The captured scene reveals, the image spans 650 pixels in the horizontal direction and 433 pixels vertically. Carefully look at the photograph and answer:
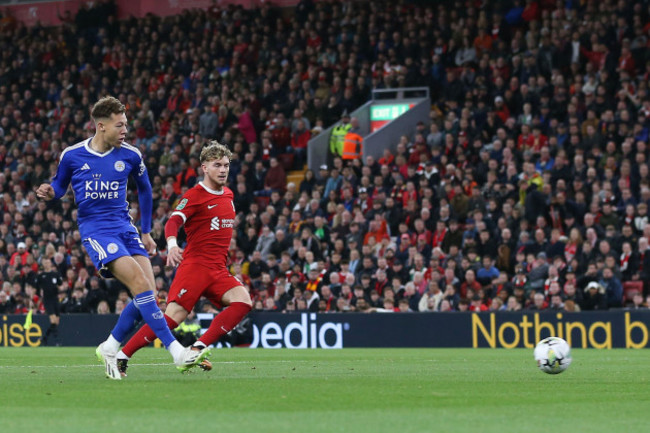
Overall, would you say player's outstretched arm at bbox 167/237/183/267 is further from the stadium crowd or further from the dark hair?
the stadium crowd

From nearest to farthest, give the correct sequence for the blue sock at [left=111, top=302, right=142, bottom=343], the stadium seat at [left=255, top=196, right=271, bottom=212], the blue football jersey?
the blue football jersey, the blue sock at [left=111, top=302, right=142, bottom=343], the stadium seat at [left=255, top=196, right=271, bottom=212]

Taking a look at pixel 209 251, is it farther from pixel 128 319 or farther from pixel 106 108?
pixel 106 108

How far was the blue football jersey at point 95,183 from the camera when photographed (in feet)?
34.6

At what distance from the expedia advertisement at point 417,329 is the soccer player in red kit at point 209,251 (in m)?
9.56

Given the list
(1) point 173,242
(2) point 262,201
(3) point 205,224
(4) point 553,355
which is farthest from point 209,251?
(2) point 262,201

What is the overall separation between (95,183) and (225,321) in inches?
75.6

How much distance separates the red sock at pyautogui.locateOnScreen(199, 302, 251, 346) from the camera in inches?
449

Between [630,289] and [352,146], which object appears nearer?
[630,289]

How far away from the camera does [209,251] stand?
467 inches

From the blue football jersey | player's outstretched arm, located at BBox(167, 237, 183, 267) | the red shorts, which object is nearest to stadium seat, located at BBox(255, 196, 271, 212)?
the red shorts

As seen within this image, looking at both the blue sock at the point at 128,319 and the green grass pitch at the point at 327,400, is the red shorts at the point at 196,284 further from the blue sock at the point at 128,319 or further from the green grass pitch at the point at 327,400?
the blue sock at the point at 128,319

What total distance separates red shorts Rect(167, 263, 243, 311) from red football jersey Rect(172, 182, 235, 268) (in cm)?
9

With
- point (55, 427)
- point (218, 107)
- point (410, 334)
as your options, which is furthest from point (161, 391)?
point (218, 107)

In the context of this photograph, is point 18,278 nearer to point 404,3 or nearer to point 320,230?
point 320,230
